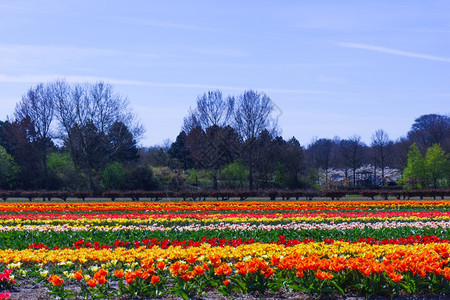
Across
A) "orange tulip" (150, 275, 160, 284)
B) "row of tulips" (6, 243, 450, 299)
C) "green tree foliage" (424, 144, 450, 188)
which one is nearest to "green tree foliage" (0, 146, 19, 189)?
"green tree foliage" (424, 144, 450, 188)

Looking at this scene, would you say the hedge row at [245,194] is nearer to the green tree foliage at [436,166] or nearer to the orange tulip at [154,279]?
the green tree foliage at [436,166]

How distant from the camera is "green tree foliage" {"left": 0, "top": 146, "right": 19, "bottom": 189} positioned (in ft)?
172

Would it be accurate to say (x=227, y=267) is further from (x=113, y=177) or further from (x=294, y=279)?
(x=113, y=177)

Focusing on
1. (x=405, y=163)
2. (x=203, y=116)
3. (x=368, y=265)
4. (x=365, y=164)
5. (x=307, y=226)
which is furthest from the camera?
(x=365, y=164)

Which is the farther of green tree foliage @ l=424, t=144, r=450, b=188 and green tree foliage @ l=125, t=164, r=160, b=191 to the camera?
green tree foliage @ l=424, t=144, r=450, b=188

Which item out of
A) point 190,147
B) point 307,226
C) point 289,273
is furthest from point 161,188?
point 289,273

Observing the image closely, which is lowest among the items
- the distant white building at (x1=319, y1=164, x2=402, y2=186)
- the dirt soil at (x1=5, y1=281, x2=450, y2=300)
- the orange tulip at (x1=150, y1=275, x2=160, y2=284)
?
the dirt soil at (x1=5, y1=281, x2=450, y2=300)

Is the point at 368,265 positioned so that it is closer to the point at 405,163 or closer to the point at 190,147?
the point at 190,147

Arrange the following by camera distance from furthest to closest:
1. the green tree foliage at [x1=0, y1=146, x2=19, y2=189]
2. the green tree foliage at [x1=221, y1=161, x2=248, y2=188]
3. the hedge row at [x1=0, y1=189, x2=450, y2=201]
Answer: the green tree foliage at [x1=221, y1=161, x2=248, y2=188] → the green tree foliage at [x1=0, y1=146, x2=19, y2=189] → the hedge row at [x1=0, y1=189, x2=450, y2=201]

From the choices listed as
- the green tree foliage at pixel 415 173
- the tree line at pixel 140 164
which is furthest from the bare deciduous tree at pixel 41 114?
the green tree foliage at pixel 415 173

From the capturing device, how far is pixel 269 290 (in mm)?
7289

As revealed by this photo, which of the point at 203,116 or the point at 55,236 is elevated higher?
the point at 203,116

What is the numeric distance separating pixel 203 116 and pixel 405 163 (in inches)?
1049

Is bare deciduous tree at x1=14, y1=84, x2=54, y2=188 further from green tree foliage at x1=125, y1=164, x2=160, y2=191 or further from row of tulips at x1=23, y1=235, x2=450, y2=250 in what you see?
row of tulips at x1=23, y1=235, x2=450, y2=250
